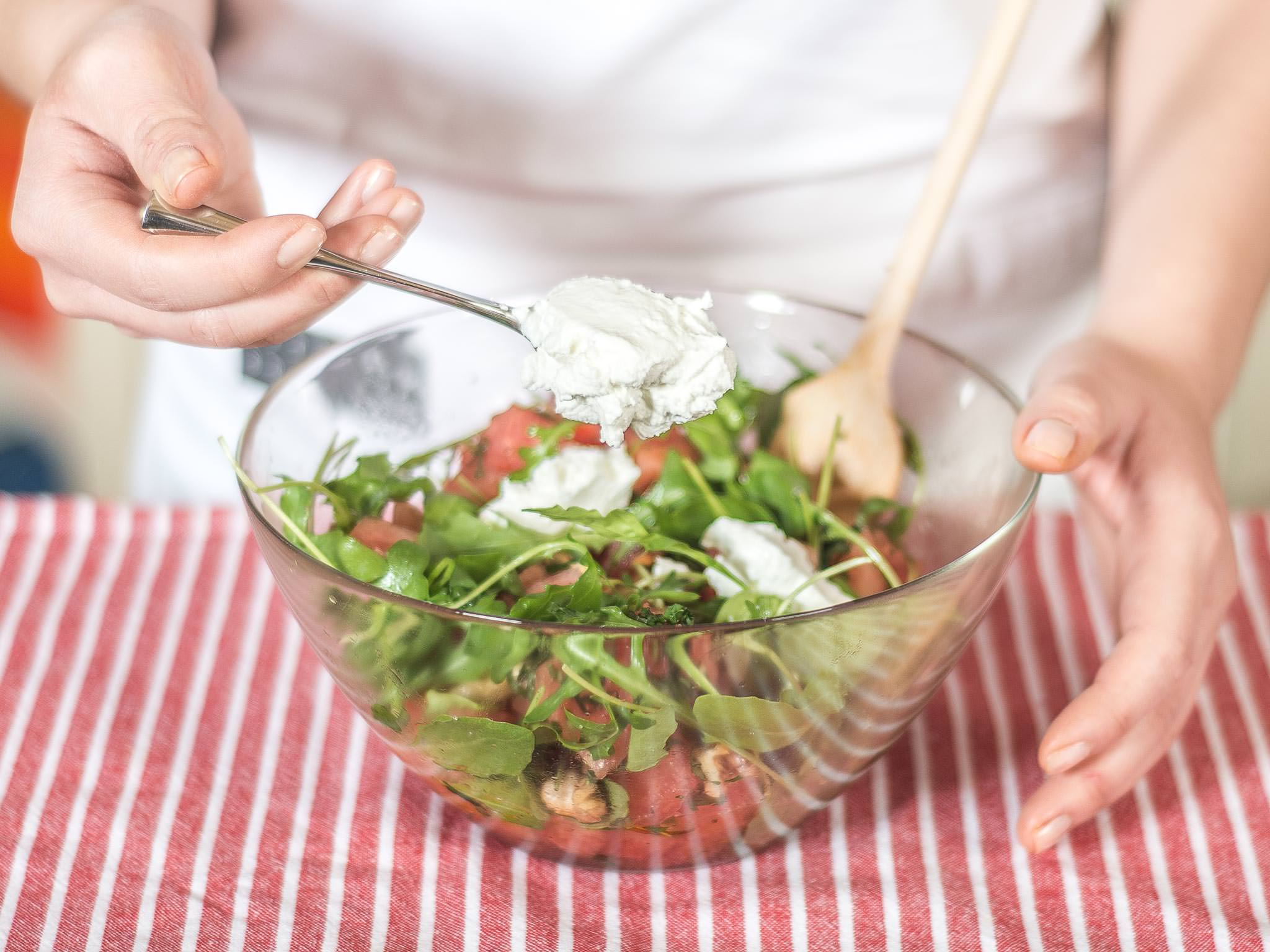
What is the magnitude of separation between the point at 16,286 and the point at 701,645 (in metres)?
2.00

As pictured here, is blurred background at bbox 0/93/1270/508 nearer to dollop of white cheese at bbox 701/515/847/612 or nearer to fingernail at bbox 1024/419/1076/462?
dollop of white cheese at bbox 701/515/847/612

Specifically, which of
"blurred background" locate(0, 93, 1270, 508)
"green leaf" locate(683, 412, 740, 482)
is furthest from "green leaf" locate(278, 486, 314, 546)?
"blurred background" locate(0, 93, 1270, 508)

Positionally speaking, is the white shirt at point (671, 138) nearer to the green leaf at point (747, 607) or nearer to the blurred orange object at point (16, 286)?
the green leaf at point (747, 607)

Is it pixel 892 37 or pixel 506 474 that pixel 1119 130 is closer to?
pixel 892 37

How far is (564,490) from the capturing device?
67cm

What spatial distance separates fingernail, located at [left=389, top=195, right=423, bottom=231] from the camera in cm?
60

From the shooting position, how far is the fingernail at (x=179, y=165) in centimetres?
51

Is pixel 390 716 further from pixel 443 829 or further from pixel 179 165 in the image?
pixel 179 165

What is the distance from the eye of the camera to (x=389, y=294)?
40.3 inches

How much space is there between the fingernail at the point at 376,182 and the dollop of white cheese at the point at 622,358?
0.30ft

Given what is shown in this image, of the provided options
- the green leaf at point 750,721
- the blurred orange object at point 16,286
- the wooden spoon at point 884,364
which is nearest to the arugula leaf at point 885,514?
the wooden spoon at point 884,364

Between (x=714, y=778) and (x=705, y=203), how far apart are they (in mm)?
611

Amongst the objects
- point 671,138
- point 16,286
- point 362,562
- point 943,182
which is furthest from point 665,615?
point 16,286

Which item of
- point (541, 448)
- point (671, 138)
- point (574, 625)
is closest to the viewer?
point (574, 625)
